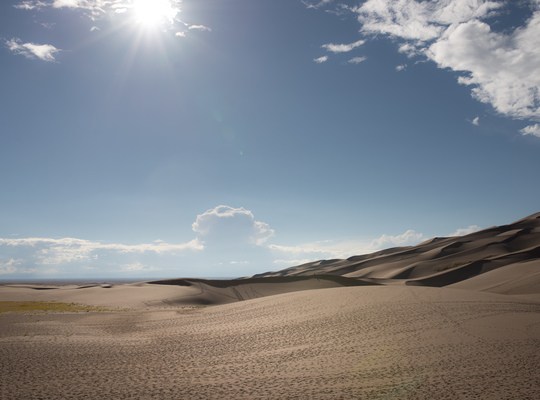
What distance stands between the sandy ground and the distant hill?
56.7 feet

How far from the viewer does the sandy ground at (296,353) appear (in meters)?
9.38

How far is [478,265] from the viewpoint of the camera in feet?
162

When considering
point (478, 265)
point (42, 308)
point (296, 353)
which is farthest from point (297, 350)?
point (478, 265)

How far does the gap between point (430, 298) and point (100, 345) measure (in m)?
16.3

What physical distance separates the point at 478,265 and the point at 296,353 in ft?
144

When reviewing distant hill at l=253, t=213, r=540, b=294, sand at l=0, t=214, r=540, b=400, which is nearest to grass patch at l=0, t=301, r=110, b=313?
sand at l=0, t=214, r=540, b=400

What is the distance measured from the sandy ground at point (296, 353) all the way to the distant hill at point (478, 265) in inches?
680

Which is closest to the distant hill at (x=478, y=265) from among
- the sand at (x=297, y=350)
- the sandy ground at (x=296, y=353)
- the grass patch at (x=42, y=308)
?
the sand at (x=297, y=350)

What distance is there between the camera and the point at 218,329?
1831 cm

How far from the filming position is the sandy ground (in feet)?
30.8

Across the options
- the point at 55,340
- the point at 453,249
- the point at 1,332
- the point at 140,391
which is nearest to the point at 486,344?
the point at 140,391

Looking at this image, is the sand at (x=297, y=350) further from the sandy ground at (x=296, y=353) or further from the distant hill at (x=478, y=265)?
the distant hill at (x=478, y=265)

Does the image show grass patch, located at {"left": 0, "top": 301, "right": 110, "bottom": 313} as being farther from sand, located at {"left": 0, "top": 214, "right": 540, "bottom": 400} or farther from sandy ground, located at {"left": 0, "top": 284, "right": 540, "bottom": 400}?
sandy ground, located at {"left": 0, "top": 284, "right": 540, "bottom": 400}

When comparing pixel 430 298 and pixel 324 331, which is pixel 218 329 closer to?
pixel 324 331
